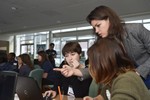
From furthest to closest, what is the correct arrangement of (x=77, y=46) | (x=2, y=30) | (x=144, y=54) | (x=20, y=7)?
(x=2, y=30) < (x=20, y=7) < (x=77, y=46) < (x=144, y=54)

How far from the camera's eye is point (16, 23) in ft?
33.2

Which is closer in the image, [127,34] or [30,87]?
[30,87]

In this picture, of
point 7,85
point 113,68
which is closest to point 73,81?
point 7,85

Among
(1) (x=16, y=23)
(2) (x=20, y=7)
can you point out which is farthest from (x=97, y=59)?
(1) (x=16, y=23)

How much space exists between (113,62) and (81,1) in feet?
18.8

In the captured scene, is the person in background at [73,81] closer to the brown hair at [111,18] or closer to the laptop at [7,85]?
the brown hair at [111,18]

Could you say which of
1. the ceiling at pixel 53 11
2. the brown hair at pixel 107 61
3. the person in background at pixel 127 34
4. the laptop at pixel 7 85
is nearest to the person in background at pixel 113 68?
the brown hair at pixel 107 61

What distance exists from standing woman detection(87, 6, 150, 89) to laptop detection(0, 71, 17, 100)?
71cm

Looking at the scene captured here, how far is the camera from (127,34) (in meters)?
1.72

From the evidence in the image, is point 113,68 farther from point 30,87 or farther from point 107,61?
point 30,87

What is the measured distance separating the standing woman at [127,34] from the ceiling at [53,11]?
184 inches

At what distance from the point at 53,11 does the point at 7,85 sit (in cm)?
678

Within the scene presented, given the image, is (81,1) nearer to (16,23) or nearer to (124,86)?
(16,23)

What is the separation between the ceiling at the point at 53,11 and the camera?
6539 mm
